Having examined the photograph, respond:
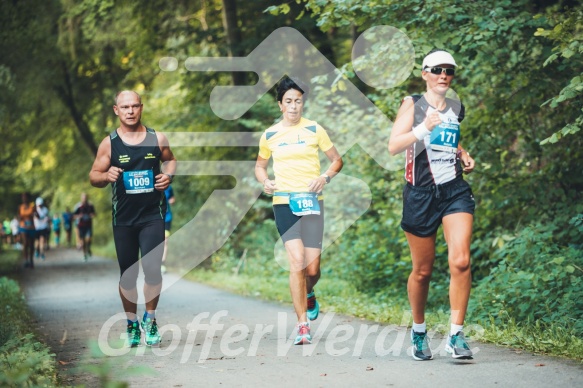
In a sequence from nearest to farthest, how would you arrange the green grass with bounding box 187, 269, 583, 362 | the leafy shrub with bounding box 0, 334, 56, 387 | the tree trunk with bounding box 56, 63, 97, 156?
the leafy shrub with bounding box 0, 334, 56, 387 → the green grass with bounding box 187, 269, 583, 362 → the tree trunk with bounding box 56, 63, 97, 156

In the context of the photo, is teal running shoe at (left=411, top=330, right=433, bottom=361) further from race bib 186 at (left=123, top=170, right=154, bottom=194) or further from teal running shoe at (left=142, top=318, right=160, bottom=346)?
race bib 186 at (left=123, top=170, right=154, bottom=194)

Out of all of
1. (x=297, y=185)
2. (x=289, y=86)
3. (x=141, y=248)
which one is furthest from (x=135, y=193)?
(x=289, y=86)

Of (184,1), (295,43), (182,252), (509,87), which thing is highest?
(184,1)

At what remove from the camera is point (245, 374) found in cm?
600

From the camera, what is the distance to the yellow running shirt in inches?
297

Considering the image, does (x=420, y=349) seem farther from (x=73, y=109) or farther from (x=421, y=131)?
(x=73, y=109)

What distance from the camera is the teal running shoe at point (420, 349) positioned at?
624 centimetres

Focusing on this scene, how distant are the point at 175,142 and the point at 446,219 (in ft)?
51.3

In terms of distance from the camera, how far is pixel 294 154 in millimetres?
7566

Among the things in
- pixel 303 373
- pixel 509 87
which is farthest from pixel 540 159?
pixel 303 373

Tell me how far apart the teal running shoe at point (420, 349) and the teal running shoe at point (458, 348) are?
227mm

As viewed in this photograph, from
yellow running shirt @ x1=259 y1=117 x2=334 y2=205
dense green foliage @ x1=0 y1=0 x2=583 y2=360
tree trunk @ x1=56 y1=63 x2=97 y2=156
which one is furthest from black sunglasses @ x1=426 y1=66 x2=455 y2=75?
tree trunk @ x1=56 y1=63 x2=97 y2=156

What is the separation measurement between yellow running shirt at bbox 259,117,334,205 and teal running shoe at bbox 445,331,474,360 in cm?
210

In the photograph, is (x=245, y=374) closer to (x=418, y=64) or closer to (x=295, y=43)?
(x=418, y=64)
